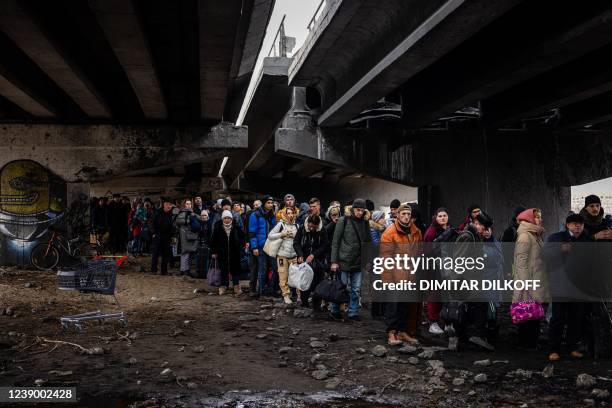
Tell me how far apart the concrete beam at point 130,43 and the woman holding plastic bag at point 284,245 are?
11.7ft

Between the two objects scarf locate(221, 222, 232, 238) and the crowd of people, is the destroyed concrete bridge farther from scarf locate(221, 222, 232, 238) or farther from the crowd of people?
scarf locate(221, 222, 232, 238)

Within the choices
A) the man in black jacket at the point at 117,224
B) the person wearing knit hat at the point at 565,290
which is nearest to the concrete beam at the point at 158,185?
the man in black jacket at the point at 117,224

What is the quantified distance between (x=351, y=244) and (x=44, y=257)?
9900mm

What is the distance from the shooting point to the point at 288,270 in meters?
10.2

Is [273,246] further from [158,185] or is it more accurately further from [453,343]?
[158,185]

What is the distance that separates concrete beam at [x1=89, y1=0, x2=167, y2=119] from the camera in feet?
25.4

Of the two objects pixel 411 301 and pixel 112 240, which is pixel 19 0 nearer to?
pixel 411 301

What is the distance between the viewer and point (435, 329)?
26.0 ft

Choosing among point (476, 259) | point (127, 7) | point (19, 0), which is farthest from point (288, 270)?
point (19, 0)

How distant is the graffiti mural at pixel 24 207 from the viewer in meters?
16.2

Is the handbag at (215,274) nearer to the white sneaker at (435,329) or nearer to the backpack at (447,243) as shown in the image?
the white sneaker at (435,329)

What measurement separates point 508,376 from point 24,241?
46.5 feet

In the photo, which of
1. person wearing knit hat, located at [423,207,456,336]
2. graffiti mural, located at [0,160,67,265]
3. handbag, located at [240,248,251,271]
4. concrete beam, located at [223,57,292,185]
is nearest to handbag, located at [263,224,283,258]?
handbag, located at [240,248,251,271]

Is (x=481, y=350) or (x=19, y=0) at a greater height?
(x=19, y=0)
